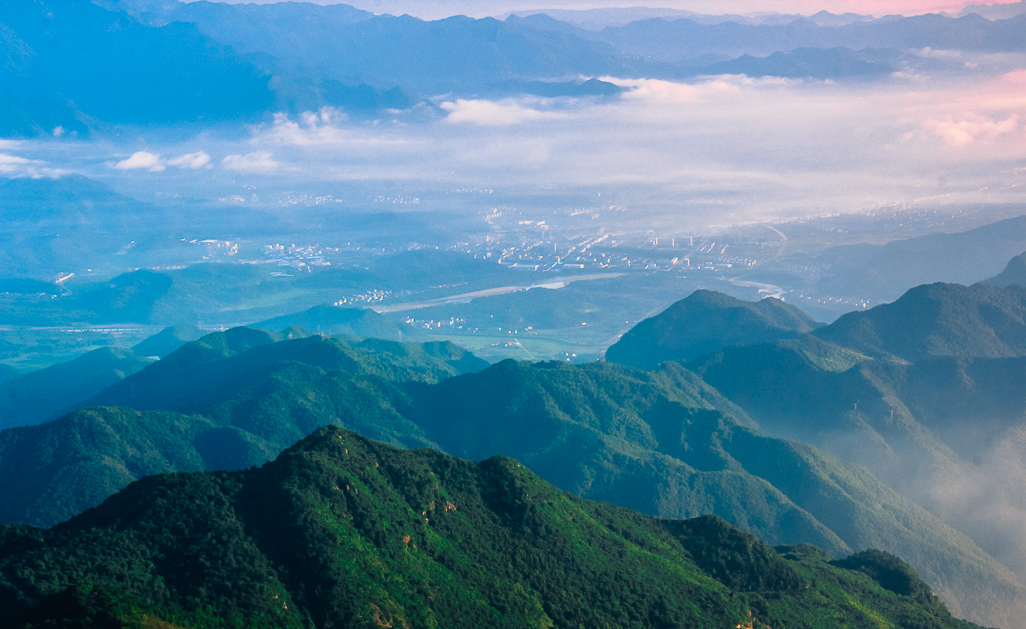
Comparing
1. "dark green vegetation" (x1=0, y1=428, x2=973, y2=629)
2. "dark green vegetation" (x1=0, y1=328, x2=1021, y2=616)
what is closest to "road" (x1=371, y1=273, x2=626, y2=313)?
"dark green vegetation" (x1=0, y1=328, x2=1021, y2=616)

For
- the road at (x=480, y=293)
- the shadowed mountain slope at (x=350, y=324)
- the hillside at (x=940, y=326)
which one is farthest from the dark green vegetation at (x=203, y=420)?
the road at (x=480, y=293)

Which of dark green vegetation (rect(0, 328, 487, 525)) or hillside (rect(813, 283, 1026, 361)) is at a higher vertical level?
dark green vegetation (rect(0, 328, 487, 525))

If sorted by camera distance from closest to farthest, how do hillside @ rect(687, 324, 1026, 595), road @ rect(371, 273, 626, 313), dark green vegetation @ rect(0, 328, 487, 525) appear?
1. dark green vegetation @ rect(0, 328, 487, 525)
2. hillside @ rect(687, 324, 1026, 595)
3. road @ rect(371, 273, 626, 313)

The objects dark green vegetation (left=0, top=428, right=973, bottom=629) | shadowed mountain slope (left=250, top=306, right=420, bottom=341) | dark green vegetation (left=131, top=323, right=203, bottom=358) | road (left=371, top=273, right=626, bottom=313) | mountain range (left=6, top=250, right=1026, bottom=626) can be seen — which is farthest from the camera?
road (left=371, top=273, right=626, bottom=313)

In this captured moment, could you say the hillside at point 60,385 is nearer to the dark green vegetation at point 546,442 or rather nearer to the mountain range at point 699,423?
the mountain range at point 699,423

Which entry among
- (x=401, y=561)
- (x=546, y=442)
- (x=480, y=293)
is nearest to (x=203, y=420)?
(x=546, y=442)

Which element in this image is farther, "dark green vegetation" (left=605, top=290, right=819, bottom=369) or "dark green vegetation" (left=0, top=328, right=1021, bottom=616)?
"dark green vegetation" (left=605, top=290, right=819, bottom=369)

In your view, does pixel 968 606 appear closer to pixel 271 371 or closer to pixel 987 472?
pixel 987 472

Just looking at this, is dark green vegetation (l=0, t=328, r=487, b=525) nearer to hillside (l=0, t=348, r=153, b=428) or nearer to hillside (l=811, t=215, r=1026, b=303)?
hillside (l=0, t=348, r=153, b=428)
